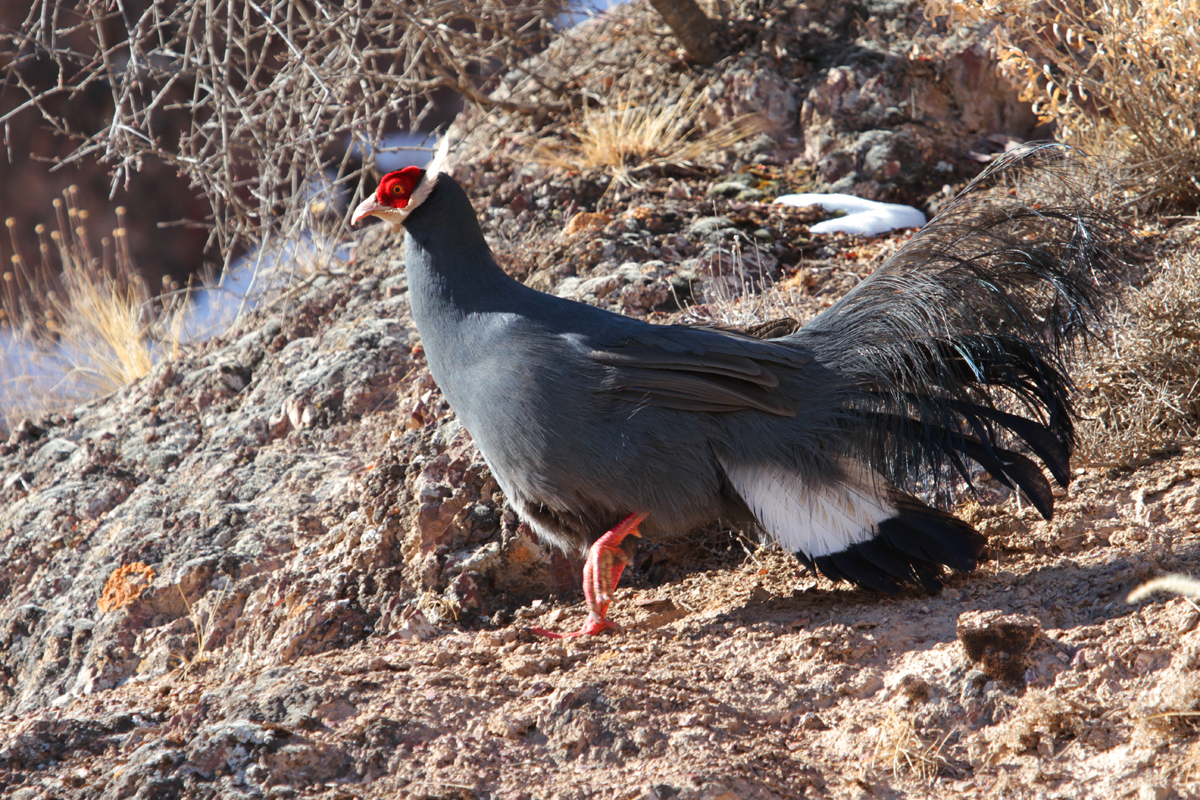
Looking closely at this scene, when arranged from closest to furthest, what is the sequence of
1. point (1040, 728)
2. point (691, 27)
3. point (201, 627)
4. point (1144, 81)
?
point (1040, 728), point (201, 627), point (1144, 81), point (691, 27)

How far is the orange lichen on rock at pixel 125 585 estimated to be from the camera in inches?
168

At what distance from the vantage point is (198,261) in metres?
12.0

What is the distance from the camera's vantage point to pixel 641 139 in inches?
255

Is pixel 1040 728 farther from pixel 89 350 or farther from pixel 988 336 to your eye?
pixel 89 350

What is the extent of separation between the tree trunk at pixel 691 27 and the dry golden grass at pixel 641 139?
0.31 m

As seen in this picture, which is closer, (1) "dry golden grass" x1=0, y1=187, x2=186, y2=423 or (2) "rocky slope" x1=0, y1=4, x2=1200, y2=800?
(2) "rocky slope" x1=0, y1=4, x2=1200, y2=800

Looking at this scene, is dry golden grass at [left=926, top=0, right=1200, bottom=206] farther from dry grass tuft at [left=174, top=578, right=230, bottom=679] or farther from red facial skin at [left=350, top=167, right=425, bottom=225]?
dry grass tuft at [left=174, top=578, right=230, bottom=679]

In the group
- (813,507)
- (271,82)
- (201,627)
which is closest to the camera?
(813,507)

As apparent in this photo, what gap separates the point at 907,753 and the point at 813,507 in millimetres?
936

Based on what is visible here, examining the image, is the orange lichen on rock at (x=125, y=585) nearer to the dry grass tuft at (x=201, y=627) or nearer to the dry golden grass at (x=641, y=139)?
the dry grass tuft at (x=201, y=627)

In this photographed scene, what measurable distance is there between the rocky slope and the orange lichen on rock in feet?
0.05

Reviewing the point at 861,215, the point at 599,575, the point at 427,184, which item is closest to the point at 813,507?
the point at 599,575

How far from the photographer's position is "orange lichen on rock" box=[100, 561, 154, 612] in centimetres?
427

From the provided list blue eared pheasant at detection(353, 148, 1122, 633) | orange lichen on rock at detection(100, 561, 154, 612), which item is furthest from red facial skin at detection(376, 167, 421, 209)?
orange lichen on rock at detection(100, 561, 154, 612)
